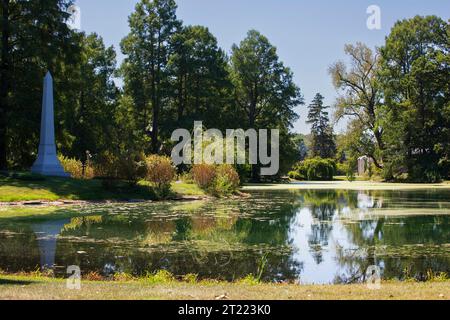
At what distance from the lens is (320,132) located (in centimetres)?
11262

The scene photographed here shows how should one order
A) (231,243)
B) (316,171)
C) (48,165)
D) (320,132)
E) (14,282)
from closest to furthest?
(14,282) < (231,243) < (48,165) < (316,171) < (320,132)

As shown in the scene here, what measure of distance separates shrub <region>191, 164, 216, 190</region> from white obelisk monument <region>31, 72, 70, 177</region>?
7826 mm

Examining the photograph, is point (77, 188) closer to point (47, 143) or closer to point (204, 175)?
point (47, 143)

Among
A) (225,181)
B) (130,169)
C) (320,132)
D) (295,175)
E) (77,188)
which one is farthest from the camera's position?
(320,132)

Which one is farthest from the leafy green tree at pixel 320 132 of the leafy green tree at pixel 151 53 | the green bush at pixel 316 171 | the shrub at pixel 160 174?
the shrub at pixel 160 174

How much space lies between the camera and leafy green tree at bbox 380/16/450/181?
5906cm

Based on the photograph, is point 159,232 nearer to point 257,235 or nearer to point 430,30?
point 257,235

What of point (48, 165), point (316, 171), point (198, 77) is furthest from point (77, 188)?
point (316, 171)

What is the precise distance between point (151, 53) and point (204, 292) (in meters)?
51.5

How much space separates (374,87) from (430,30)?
9.07 m

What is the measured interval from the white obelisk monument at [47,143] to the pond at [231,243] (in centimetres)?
891
